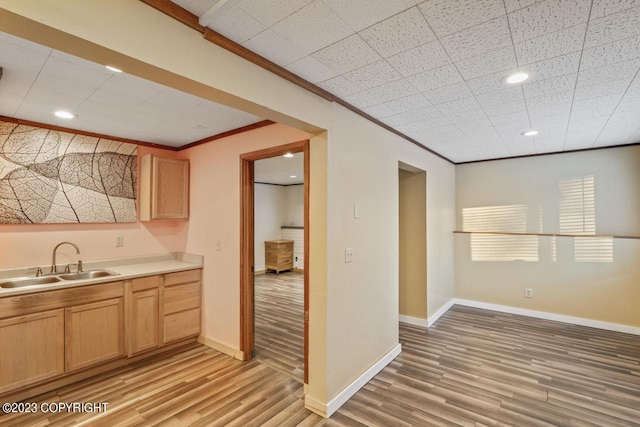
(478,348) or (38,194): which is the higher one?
(38,194)

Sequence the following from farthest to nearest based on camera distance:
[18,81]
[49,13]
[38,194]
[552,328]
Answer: [552,328] → [38,194] → [18,81] → [49,13]

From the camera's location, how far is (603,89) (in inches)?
80.7

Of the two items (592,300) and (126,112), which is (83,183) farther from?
(592,300)

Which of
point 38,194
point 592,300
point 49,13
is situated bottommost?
point 592,300

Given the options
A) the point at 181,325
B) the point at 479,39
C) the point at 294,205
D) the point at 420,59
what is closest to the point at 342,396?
the point at 181,325

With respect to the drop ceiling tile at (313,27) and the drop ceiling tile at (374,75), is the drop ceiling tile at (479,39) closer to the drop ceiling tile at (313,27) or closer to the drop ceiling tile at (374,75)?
the drop ceiling tile at (374,75)

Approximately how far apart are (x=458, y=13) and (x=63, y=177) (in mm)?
3568

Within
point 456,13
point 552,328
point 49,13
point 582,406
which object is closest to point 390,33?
point 456,13

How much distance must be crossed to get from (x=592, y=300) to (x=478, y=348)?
6.27 ft

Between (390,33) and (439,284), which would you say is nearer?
(390,33)

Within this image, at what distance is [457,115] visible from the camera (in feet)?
8.48

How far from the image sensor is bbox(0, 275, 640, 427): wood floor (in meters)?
2.12

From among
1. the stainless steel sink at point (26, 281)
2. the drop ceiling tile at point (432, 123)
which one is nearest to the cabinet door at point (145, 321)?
the stainless steel sink at point (26, 281)

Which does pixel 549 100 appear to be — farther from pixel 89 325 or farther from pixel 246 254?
pixel 89 325
